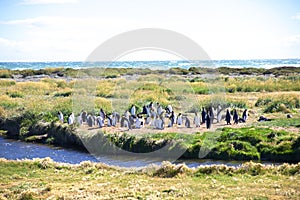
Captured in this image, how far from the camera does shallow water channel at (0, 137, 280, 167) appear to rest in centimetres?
1692

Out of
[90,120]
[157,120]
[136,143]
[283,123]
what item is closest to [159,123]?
[157,120]

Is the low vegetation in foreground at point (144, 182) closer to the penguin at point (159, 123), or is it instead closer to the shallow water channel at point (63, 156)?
the shallow water channel at point (63, 156)

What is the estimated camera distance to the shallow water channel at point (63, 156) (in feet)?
55.5

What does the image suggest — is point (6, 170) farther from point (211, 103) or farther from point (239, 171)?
point (211, 103)

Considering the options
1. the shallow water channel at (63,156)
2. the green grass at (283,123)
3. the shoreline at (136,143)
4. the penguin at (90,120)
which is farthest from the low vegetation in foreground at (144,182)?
the green grass at (283,123)

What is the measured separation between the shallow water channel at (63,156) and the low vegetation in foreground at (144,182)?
363 cm

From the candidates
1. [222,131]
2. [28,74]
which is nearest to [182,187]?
[222,131]

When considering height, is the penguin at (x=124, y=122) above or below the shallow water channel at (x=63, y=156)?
above

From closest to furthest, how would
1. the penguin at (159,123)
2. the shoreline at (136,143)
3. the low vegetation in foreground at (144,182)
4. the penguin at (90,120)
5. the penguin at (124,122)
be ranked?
the low vegetation in foreground at (144,182) → the shoreline at (136,143) → the penguin at (159,123) → the penguin at (124,122) → the penguin at (90,120)

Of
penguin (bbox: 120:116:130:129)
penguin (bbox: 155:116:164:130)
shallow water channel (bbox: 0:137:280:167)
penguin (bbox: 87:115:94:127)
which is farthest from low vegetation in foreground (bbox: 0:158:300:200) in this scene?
penguin (bbox: 87:115:94:127)

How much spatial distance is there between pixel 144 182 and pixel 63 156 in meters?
8.40

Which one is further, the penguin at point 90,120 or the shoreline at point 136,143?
the penguin at point 90,120

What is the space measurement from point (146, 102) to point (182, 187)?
18.3 meters

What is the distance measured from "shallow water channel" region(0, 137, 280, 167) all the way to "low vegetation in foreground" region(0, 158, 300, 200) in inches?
143
